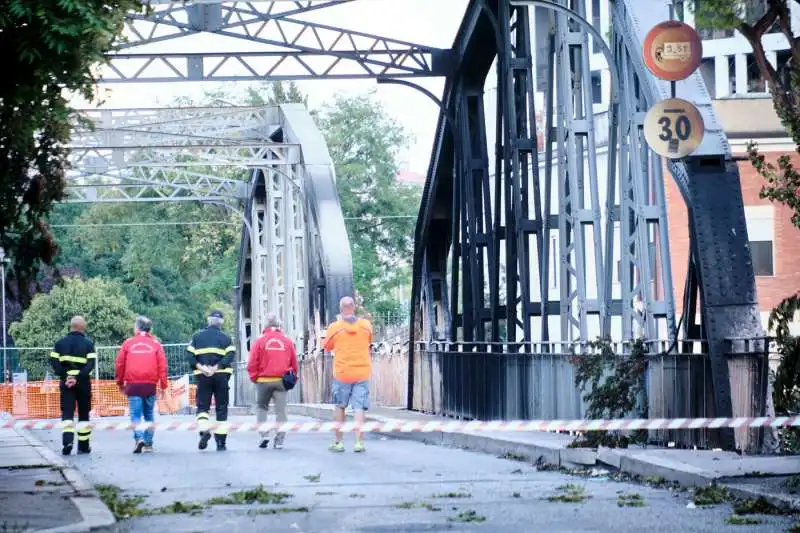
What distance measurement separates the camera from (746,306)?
16.2 metres

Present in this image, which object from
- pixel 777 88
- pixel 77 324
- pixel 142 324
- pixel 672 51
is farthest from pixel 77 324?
pixel 777 88

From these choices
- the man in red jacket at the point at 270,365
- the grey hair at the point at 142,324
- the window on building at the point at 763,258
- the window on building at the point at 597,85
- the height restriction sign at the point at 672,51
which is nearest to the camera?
the height restriction sign at the point at 672,51

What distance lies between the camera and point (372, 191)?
82000 millimetres

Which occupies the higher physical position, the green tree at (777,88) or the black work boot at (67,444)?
the green tree at (777,88)

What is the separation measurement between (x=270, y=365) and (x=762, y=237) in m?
28.8

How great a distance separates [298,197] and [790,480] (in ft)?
113

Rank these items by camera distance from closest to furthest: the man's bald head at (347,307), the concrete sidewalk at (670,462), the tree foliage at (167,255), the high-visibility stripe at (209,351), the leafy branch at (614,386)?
the concrete sidewalk at (670,462), the leafy branch at (614,386), the man's bald head at (347,307), the high-visibility stripe at (209,351), the tree foliage at (167,255)

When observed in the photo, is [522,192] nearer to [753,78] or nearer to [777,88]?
[777,88]

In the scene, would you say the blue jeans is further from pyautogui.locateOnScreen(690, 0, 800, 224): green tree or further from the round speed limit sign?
pyautogui.locateOnScreen(690, 0, 800, 224): green tree

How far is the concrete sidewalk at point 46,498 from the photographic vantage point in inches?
431

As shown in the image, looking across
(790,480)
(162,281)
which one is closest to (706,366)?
(790,480)

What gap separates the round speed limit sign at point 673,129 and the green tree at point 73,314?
6318 cm

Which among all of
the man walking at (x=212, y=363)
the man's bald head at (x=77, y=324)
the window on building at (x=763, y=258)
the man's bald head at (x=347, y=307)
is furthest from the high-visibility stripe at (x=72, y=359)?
the window on building at (x=763, y=258)

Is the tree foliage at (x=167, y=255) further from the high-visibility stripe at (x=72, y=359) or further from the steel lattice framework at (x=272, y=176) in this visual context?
the high-visibility stripe at (x=72, y=359)
